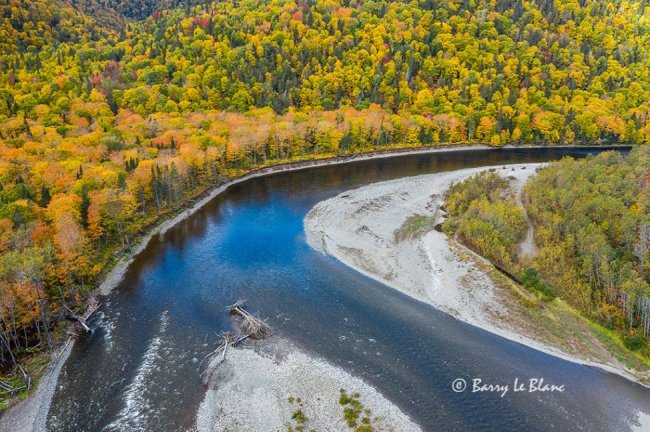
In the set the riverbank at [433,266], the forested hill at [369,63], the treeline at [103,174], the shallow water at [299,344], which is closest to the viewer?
the shallow water at [299,344]

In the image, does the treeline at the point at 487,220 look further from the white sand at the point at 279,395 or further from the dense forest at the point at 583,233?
the white sand at the point at 279,395

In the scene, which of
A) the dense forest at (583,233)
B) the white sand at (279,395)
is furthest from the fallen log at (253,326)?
the dense forest at (583,233)

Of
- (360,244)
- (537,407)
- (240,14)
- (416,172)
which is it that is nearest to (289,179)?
(416,172)

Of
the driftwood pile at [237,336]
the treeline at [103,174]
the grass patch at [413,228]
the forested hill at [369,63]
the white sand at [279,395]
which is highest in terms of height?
the forested hill at [369,63]

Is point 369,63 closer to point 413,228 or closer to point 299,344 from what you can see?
point 413,228

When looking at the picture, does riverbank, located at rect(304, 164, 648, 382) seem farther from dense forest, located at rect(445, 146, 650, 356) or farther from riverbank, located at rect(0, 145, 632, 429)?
riverbank, located at rect(0, 145, 632, 429)

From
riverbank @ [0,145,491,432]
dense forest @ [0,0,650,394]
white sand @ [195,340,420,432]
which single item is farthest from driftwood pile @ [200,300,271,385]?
dense forest @ [0,0,650,394]

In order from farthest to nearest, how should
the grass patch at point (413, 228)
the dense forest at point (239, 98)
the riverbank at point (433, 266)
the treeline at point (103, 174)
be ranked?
the grass patch at point (413, 228)
the dense forest at point (239, 98)
the riverbank at point (433, 266)
the treeline at point (103, 174)
